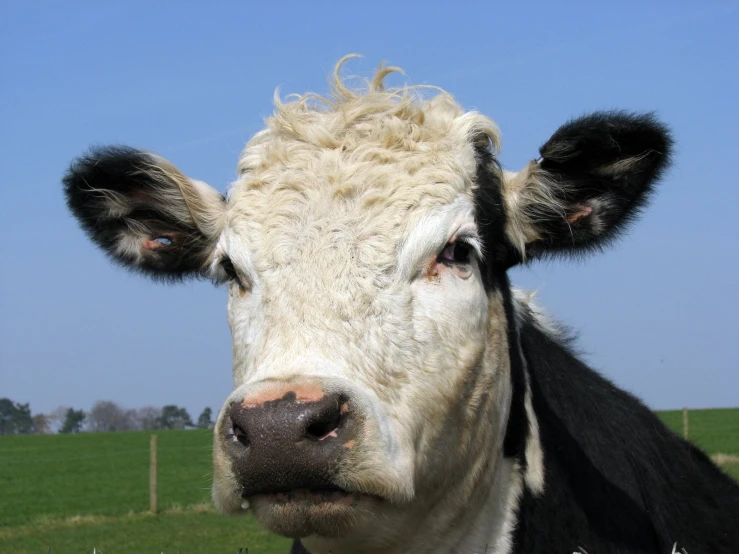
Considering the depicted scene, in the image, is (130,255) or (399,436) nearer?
(399,436)

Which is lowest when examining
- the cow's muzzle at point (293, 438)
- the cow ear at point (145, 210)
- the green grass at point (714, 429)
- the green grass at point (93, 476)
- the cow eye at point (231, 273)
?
the green grass at point (93, 476)

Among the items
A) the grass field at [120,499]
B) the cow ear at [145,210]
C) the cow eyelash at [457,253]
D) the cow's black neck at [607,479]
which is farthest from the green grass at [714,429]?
the cow eyelash at [457,253]

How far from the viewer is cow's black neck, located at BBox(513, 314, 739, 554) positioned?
4324 mm

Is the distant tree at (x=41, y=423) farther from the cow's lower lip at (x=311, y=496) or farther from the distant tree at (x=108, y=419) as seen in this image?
the cow's lower lip at (x=311, y=496)

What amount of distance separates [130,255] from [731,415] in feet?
211

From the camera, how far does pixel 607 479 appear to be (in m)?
4.57

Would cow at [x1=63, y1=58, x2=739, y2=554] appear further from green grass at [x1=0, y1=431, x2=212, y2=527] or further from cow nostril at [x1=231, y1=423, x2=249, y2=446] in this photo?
green grass at [x1=0, y1=431, x2=212, y2=527]

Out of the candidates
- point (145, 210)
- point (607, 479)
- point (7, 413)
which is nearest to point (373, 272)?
point (607, 479)

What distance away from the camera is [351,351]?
3.58 metres

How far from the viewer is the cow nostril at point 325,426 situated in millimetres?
3227

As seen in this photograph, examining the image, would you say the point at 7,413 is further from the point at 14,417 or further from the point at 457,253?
the point at 457,253

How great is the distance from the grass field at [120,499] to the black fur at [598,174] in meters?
2.01

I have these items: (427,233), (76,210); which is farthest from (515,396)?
(76,210)

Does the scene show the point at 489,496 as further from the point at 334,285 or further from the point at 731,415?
the point at 731,415
